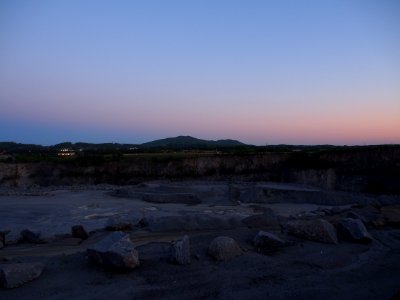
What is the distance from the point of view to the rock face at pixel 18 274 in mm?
6766

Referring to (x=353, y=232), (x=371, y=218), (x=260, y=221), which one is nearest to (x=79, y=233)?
(x=260, y=221)

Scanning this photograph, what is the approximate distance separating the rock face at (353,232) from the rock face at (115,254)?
5.05 m

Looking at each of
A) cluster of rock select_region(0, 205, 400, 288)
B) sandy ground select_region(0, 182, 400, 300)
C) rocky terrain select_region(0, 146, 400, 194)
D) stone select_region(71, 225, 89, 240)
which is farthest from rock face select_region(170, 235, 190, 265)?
rocky terrain select_region(0, 146, 400, 194)

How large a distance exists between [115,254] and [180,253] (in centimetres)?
123

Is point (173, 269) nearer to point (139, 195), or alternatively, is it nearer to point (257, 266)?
point (257, 266)

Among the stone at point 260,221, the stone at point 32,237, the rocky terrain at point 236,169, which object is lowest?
the stone at point 32,237

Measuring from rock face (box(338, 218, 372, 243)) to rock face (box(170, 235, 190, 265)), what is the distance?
4.07 metres

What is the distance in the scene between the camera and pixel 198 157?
109 feet

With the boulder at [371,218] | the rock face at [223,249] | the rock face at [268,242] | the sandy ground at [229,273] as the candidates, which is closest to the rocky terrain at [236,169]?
the boulder at [371,218]

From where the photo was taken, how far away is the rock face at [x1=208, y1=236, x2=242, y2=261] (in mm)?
8148

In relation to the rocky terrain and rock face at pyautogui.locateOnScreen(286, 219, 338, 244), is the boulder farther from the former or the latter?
the rocky terrain

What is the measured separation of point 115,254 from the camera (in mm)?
7395

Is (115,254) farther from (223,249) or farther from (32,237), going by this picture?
(32,237)

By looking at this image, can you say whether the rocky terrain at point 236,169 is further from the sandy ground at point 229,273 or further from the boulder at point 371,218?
the sandy ground at point 229,273
